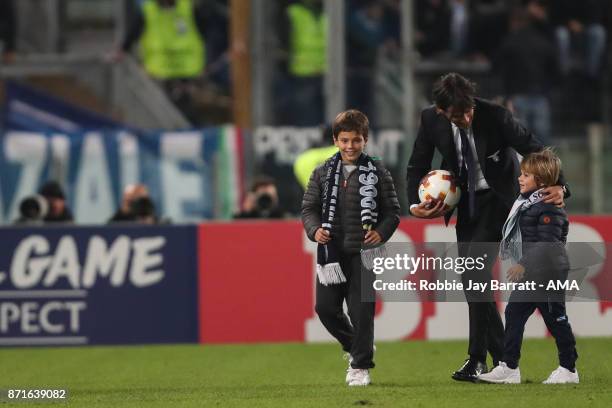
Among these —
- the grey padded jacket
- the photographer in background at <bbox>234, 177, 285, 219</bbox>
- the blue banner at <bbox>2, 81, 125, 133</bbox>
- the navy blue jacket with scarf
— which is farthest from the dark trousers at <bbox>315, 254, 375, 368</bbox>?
the blue banner at <bbox>2, 81, 125, 133</bbox>

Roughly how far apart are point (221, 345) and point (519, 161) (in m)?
4.85

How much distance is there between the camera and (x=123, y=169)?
17297 millimetres

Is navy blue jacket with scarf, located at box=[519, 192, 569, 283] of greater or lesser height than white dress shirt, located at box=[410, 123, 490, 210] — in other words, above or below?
below

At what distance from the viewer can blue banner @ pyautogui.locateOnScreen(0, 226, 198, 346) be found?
13.7 m

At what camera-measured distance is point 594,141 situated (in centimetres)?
1752

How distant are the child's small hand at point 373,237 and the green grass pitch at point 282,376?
90cm

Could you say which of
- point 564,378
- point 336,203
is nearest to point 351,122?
point 336,203

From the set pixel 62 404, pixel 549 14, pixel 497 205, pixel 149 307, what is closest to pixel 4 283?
pixel 149 307

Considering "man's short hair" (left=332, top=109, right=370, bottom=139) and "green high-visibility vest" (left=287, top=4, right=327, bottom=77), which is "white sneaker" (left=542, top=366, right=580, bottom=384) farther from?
"green high-visibility vest" (left=287, top=4, right=327, bottom=77)

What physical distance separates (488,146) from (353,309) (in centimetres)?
130

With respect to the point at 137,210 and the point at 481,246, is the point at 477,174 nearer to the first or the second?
the point at 481,246

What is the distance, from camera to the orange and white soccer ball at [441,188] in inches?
362

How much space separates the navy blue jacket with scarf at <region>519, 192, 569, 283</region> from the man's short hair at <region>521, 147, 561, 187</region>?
139 mm

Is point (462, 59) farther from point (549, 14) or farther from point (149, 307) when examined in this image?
point (149, 307)
